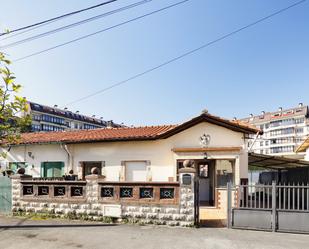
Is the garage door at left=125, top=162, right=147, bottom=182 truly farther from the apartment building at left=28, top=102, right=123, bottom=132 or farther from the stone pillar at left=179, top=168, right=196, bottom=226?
the apartment building at left=28, top=102, right=123, bottom=132

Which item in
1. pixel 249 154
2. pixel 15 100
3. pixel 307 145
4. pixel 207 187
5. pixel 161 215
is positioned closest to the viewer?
pixel 15 100

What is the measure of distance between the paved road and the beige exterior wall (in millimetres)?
4138

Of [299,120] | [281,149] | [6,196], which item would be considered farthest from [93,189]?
[281,149]

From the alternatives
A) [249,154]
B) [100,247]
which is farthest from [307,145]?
[100,247]

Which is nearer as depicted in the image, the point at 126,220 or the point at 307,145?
the point at 126,220

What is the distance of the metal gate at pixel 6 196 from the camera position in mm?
12438

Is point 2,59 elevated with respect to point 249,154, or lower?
elevated

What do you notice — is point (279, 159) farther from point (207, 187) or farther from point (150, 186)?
point (150, 186)

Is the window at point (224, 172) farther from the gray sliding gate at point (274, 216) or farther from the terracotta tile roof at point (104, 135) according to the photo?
the gray sliding gate at point (274, 216)

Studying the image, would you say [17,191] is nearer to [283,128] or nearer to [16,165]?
[16,165]

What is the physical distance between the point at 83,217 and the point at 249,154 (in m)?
7.80

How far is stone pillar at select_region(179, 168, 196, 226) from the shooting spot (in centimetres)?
978

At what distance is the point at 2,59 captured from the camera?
323 inches

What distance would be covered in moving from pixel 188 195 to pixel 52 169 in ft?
28.9
